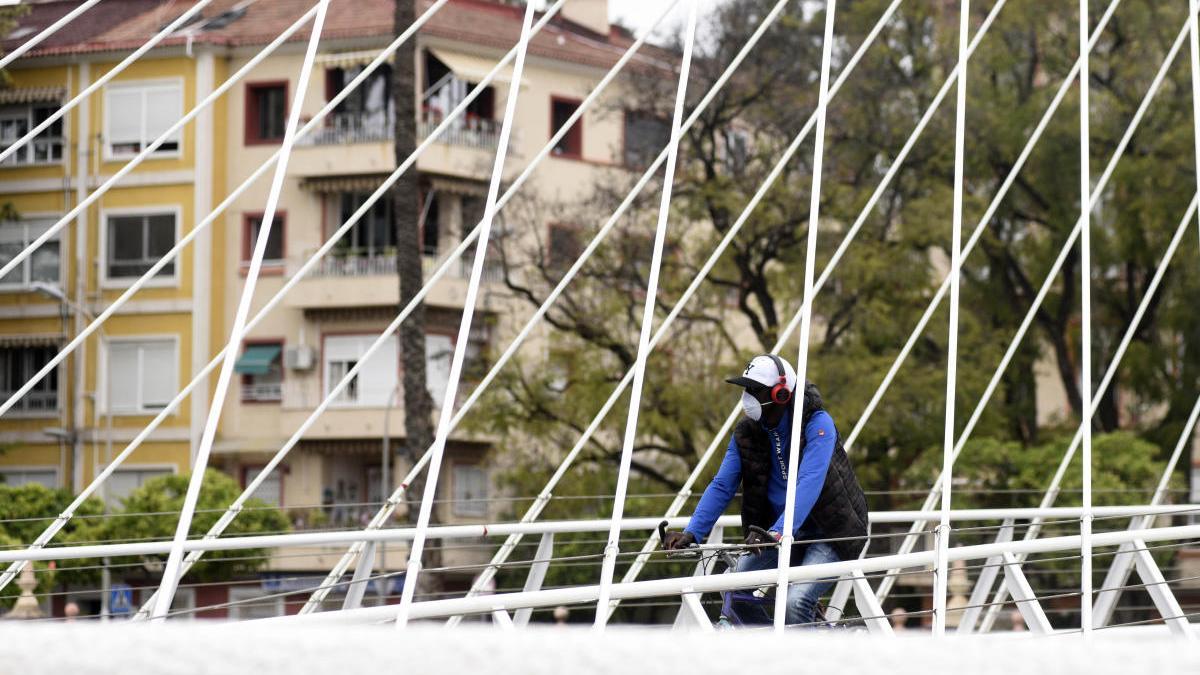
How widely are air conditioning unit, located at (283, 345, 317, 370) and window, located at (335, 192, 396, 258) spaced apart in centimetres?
224

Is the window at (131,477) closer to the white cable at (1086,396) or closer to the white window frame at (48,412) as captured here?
the white window frame at (48,412)

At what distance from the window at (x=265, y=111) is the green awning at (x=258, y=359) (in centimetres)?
441

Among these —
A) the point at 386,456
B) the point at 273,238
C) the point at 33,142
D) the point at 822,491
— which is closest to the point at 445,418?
the point at 822,491

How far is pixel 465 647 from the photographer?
2.85 meters

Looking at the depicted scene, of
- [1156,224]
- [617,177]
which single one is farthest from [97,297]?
[1156,224]

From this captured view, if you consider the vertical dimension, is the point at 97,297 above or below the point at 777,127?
below

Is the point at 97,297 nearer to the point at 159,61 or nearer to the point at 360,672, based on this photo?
the point at 159,61

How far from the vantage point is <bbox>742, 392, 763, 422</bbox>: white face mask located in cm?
801

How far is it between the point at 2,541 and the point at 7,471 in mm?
17269

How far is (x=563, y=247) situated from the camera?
101ft

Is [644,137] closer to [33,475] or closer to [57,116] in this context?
[33,475]

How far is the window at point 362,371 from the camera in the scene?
144 feet

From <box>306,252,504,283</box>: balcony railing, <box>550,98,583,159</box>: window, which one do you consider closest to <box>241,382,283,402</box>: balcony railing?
<box>306,252,504,283</box>: balcony railing

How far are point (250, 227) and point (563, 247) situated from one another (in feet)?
52.5
